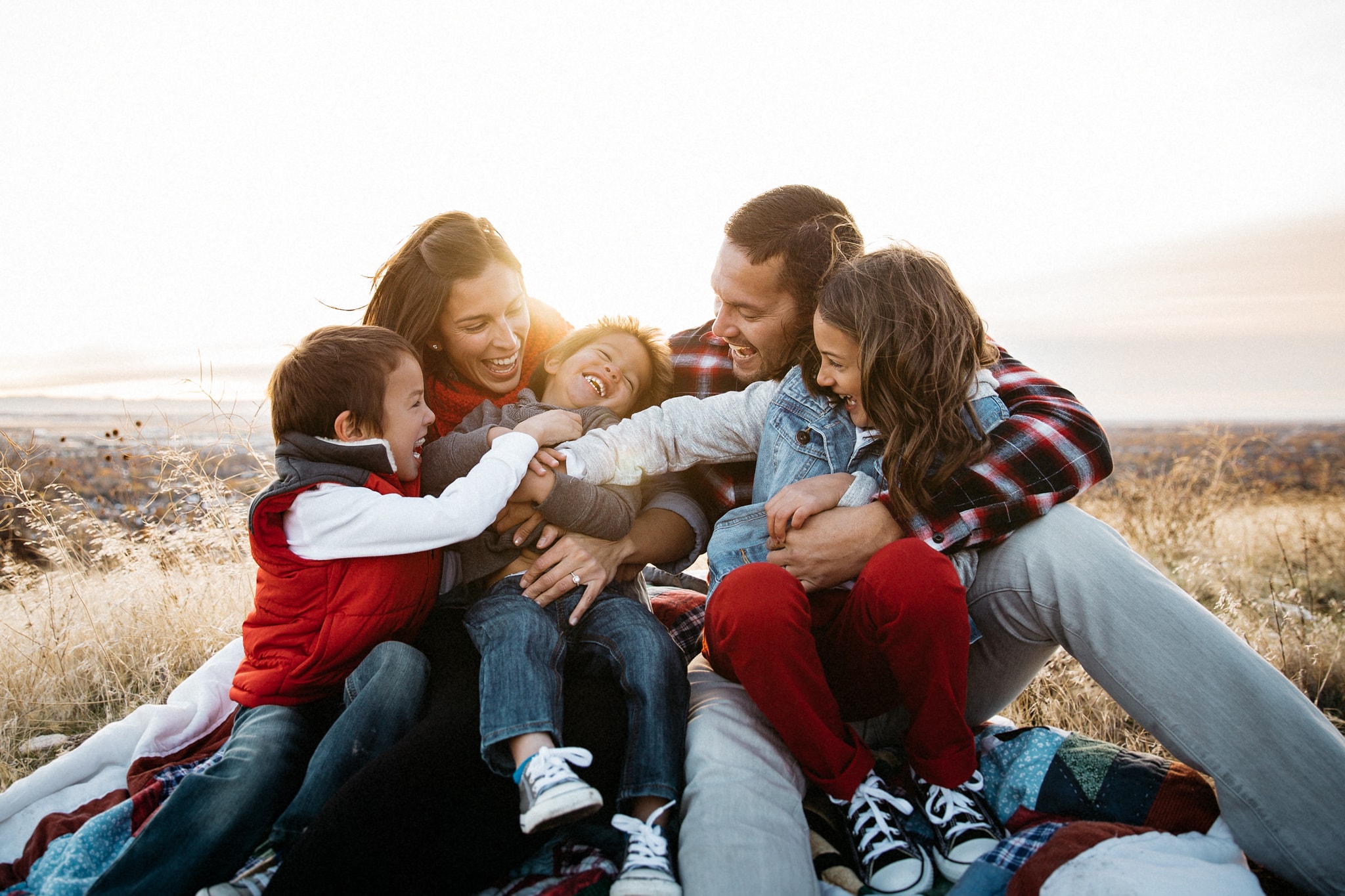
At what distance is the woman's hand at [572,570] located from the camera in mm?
2281

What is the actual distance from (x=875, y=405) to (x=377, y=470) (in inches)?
58.1

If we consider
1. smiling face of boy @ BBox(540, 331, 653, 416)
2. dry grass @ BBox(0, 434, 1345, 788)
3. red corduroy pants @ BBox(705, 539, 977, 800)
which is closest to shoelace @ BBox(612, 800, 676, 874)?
red corduroy pants @ BBox(705, 539, 977, 800)

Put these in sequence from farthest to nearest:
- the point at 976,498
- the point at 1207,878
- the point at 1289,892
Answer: the point at 976,498, the point at 1289,892, the point at 1207,878

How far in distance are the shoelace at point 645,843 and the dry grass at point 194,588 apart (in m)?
1.86

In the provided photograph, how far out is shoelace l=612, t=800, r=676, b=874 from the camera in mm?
1734

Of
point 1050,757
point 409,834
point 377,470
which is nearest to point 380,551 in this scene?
point 377,470

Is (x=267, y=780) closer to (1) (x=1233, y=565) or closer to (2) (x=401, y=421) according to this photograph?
(2) (x=401, y=421)

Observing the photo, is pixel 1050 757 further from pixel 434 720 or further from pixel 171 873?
pixel 171 873

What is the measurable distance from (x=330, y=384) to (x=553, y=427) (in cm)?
70

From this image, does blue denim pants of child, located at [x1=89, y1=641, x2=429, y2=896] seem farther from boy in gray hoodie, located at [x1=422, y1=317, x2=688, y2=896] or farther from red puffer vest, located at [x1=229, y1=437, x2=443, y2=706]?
boy in gray hoodie, located at [x1=422, y1=317, x2=688, y2=896]

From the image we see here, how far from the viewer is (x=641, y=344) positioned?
301cm

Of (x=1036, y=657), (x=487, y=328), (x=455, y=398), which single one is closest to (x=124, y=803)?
(x=455, y=398)

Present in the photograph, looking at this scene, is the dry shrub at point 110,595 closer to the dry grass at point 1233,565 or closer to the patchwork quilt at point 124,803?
the patchwork quilt at point 124,803

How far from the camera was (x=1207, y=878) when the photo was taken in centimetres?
165
